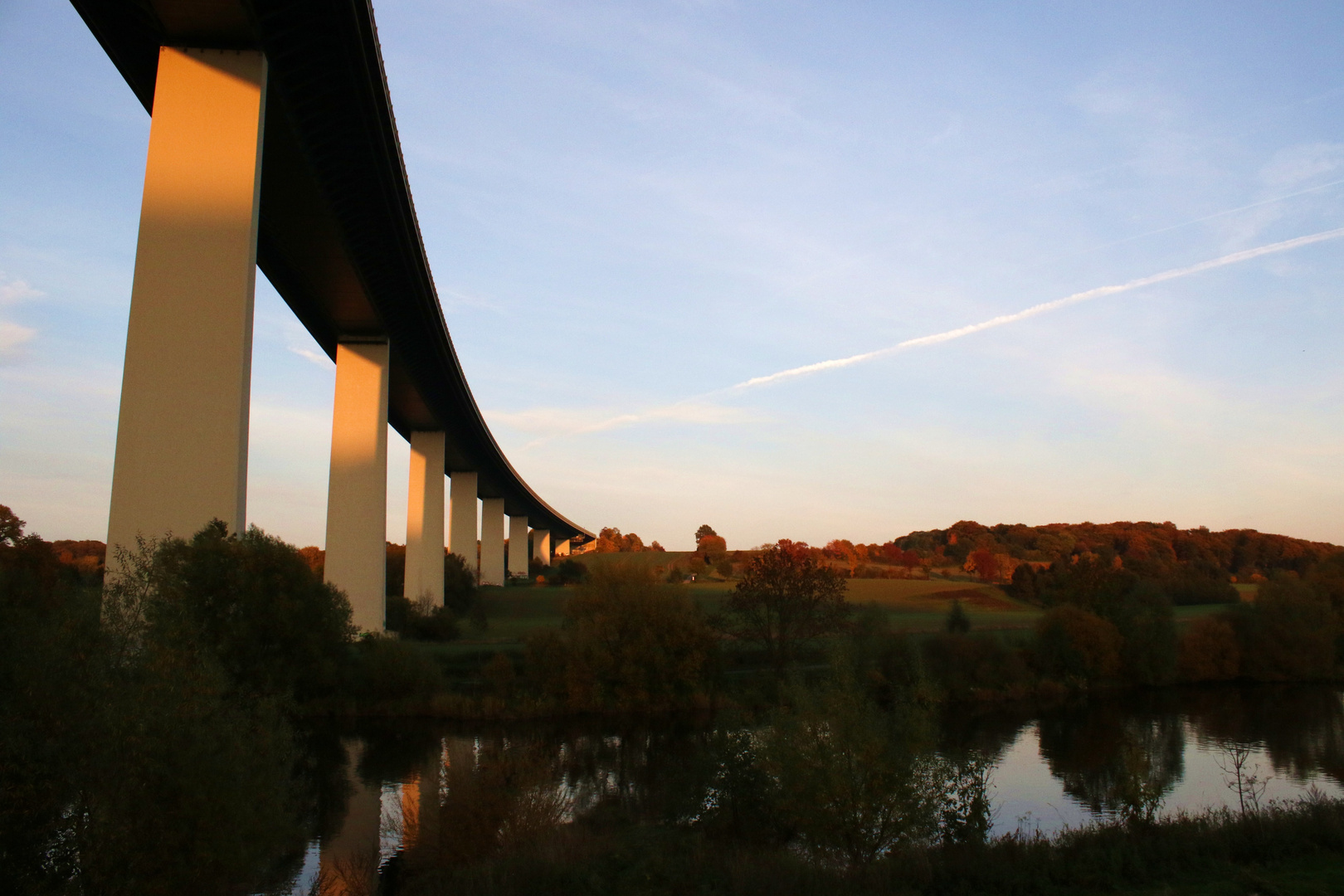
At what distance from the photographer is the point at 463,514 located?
63.7 m

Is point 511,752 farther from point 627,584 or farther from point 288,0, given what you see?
point 627,584

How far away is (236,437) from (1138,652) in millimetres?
35981

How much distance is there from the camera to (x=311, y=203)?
22625 mm

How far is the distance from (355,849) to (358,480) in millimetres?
19754

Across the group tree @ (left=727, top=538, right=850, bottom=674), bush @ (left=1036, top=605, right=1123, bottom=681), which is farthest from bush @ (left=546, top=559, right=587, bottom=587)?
bush @ (left=1036, top=605, right=1123, bottom=681)

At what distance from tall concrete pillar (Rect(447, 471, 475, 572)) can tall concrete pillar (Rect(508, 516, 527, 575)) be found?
83.6 feet

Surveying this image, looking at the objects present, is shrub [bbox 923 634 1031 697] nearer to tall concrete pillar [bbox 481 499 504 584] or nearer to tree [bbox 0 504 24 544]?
tree [bbox 0 504 24 544]

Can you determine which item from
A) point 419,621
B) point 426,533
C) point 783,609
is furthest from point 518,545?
point 783,609

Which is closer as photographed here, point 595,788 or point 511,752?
point 511,752

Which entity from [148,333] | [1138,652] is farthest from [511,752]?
[1138,652]

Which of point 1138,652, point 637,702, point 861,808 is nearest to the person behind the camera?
point 861,808

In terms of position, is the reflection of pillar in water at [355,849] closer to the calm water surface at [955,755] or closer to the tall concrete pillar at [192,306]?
the calm water surface at [955,755]

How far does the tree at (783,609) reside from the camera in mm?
34719

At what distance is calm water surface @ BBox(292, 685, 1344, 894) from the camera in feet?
49.0
